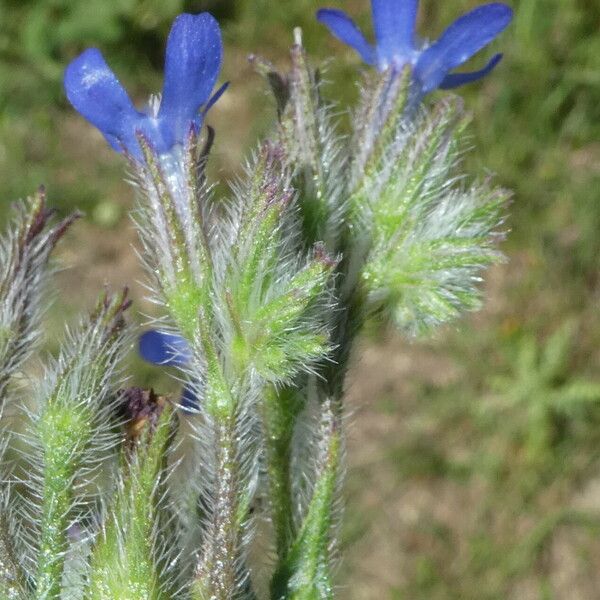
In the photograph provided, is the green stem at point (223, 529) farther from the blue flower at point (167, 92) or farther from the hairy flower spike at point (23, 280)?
the blue flower at point (167, 92)

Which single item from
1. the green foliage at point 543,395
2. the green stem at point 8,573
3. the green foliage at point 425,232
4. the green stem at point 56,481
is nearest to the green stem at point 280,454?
the green foliage at point 425,232

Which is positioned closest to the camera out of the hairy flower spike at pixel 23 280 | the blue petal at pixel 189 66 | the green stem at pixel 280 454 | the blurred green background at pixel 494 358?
the blue petal at pixel 189 66

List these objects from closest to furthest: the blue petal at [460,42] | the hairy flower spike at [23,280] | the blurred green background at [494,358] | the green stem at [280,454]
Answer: the hairy flower spike at [23,280]
the green stem at [280,454]
the blue petal at [460,42]
the blurred green background at [494,358]

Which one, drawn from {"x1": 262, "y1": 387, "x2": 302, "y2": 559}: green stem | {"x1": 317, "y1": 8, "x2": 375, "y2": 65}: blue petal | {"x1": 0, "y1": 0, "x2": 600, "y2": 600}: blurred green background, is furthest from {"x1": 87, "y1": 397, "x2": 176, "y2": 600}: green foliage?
{"x1": 0, "y1": 0, "x2": 600, "y2": 600}: blurred green background

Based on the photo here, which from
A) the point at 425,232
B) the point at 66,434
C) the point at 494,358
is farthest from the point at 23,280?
the point at 494,358

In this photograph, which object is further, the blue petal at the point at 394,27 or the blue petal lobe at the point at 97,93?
the blue petal at the point at 394,27

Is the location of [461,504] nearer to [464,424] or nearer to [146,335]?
[464,424]

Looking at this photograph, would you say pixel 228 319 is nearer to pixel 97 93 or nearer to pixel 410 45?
pixel 97 93
